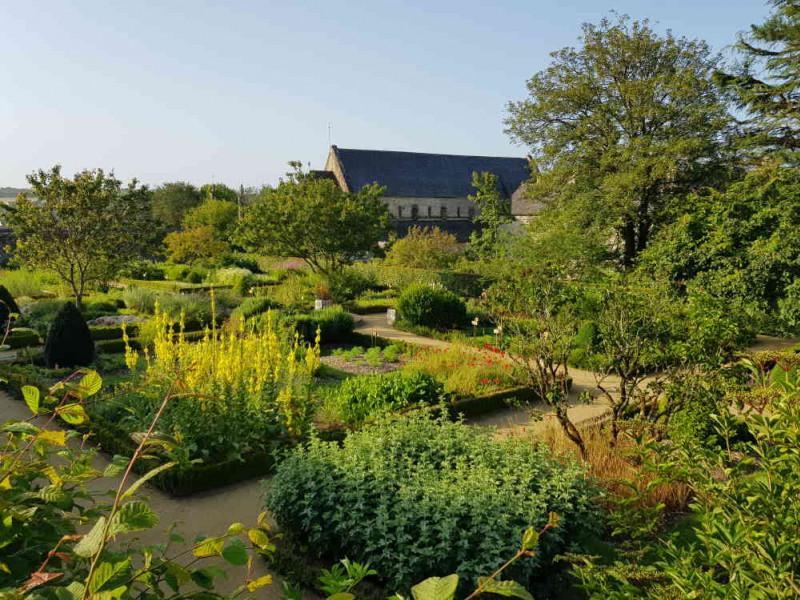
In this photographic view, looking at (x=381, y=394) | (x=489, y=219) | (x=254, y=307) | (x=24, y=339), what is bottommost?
(x=24, y=339)

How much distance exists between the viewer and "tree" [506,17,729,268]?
62.1 ft

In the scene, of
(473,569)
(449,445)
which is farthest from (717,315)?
(473,569)

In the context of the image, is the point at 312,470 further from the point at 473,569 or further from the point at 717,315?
the point at 717,315

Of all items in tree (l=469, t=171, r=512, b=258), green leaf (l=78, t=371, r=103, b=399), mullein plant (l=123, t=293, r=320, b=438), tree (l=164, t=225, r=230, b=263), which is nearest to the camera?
green leaf (l=78, t=371, r=103, b=399)

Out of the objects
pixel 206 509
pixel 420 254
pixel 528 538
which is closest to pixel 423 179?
pixel 420 254

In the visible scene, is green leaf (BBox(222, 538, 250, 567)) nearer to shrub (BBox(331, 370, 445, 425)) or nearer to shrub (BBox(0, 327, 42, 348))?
shrub (BBox(331, 370, 445, 425))

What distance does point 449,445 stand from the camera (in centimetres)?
528

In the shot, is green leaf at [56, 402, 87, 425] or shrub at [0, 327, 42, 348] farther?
shrub at [0, 327, 42, 348]

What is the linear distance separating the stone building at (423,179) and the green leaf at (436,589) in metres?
45.3

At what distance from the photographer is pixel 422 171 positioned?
50312mm

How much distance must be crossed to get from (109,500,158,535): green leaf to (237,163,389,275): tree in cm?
1973

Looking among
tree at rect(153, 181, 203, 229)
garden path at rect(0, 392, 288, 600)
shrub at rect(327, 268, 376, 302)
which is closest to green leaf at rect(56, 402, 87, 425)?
garden path at rect(0, 392, 288, 600)

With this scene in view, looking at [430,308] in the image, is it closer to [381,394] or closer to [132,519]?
[381,394]

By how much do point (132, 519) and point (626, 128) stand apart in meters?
21.7
